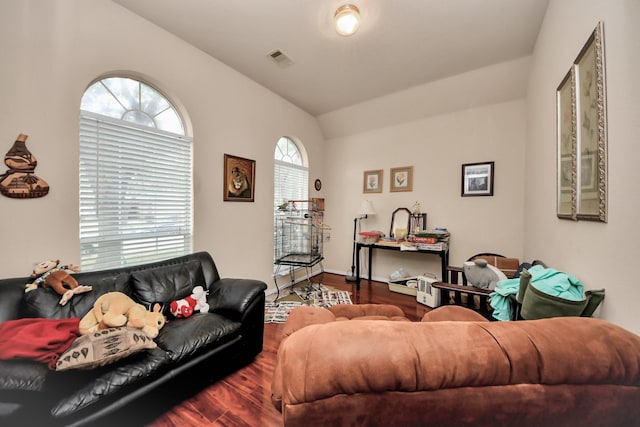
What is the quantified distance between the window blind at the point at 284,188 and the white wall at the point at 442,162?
69 cm

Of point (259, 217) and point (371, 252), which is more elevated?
point (259, 217)

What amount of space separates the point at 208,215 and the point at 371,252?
262cm

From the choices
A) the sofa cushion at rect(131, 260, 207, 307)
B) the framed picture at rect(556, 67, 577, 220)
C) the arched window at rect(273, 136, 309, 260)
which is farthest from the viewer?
the arched window at rect(273, 136, 309, 260)

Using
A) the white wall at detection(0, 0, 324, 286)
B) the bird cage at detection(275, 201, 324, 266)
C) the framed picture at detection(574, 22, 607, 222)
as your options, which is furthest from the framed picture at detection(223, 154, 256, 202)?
the framed picture at detection(574, 22, 607, 222)

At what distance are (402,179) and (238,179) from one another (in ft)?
8.45

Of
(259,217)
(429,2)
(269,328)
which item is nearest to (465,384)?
(269,328)

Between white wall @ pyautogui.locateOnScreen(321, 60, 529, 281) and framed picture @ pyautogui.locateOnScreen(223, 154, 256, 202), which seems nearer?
framed picture @ pyautogui.locateOnScreen(223, 154, 256, 202)

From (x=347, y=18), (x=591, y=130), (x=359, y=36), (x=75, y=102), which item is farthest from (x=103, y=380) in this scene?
(x=359, y=36)

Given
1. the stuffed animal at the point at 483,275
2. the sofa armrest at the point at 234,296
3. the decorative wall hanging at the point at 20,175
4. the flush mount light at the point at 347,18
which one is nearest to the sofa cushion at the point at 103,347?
the sofa armrest at the point at 234,296

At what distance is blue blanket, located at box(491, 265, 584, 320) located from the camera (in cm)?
112

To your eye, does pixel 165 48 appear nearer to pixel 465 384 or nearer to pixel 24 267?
pixel 24 267

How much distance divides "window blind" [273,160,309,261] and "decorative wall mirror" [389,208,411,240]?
5.02 feet

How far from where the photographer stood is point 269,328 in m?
2.40

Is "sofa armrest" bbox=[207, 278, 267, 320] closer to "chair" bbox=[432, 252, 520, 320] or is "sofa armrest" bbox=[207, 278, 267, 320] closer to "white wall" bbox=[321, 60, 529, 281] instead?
"chair" bbox=[432, 252, 520, 320]
